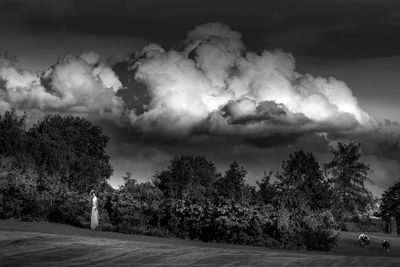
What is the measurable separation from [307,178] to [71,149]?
28365 mm

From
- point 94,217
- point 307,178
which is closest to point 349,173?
point 307,178

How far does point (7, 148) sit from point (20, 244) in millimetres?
45606

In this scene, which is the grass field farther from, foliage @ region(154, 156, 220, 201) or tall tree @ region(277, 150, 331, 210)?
foliage @ region(154, 156, 220, 201)

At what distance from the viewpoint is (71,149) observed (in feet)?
254

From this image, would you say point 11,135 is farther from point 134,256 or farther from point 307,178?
point 134,256

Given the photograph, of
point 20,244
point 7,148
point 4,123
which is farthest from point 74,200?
point 4,123

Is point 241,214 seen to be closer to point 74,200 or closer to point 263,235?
point 263,235

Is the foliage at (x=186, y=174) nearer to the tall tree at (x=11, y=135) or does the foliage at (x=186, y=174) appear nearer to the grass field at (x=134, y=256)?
the tall tree at (x=11, y=135)

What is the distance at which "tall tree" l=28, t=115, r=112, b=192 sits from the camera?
69875 millimetres

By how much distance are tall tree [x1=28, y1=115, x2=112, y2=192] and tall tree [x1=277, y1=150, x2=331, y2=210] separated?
67.1 ft

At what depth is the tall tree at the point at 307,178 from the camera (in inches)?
2458

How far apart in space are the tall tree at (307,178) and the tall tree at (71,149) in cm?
2047

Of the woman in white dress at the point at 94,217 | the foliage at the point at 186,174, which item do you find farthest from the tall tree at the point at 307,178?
the woman in white dress at the point at 94,217

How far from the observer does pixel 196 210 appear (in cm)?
3303
